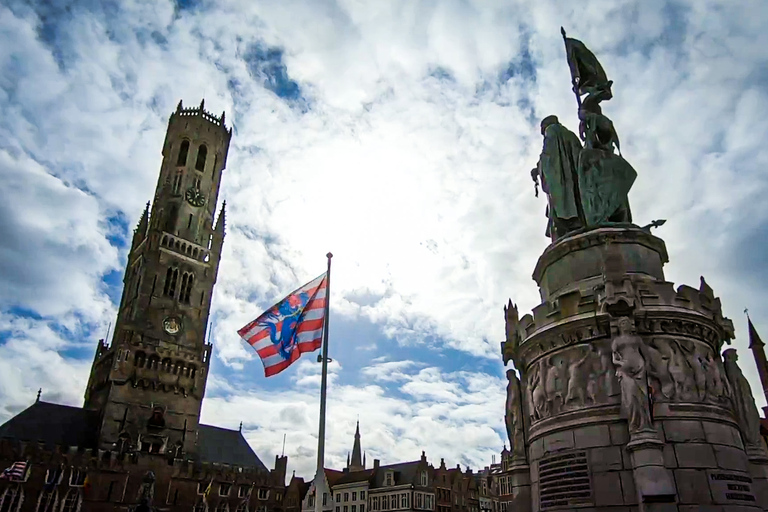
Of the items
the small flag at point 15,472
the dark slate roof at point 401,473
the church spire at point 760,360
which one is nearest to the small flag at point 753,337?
the church spire at point 760,360

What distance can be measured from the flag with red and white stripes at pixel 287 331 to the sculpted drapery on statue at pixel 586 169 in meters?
7.81

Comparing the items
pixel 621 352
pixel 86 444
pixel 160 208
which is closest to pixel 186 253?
pixel 160 208

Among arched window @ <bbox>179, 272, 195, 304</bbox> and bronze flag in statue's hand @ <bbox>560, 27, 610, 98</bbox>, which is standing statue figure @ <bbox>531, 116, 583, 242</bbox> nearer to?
bronze flag in statue's hand @ <bbox>560, 27, 610, 98</bbox>

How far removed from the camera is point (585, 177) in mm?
16969

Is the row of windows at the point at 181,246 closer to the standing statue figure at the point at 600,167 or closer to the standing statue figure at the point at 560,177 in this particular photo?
the standing statue figure at the point at 560,177

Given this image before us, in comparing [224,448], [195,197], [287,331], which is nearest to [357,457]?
[224,448]

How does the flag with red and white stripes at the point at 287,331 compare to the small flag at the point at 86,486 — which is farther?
the small flag at the point at 86,486

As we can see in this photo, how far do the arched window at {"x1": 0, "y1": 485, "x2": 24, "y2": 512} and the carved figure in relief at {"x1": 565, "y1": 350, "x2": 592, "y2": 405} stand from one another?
52.3m

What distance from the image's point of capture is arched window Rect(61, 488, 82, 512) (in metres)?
49.2

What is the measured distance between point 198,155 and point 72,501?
45.0m

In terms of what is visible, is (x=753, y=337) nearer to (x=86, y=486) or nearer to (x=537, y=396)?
(x=537, y=396)

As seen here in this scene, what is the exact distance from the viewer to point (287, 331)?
16.7 meters

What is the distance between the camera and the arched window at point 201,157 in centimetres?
7631

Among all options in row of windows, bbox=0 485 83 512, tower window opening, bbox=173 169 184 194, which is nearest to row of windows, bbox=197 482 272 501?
row of windows, bbox=0 485 83 512
